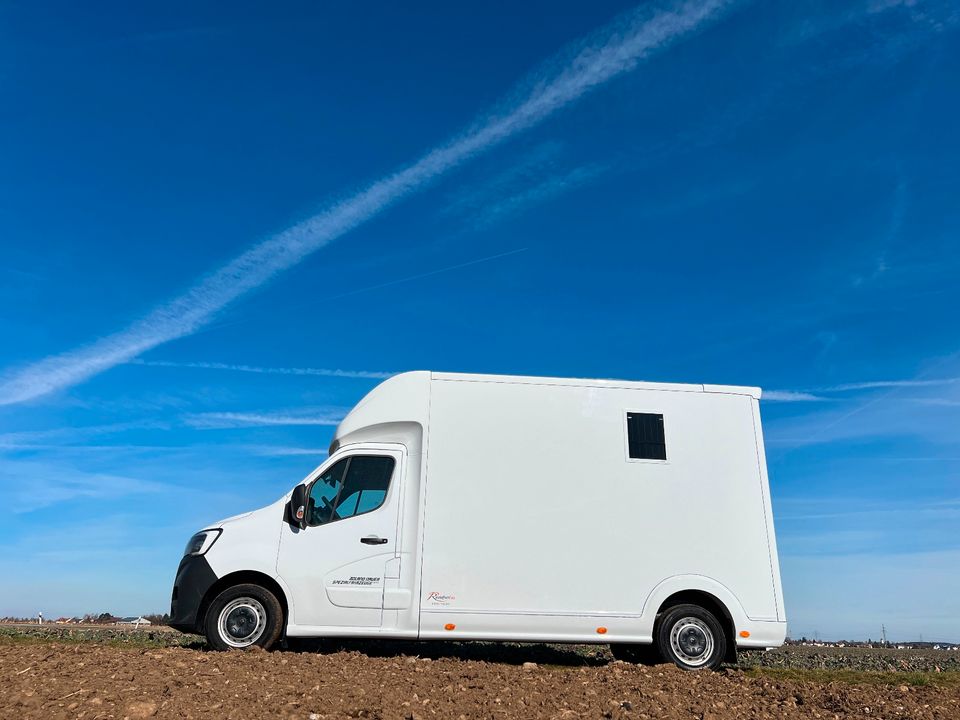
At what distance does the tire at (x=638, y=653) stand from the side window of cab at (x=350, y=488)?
374 centimetres

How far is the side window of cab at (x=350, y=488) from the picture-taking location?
9727 millimetres

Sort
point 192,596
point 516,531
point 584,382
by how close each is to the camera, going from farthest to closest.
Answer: point 584,382 < point 516,531 < point 192,596

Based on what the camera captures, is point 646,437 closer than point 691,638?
No

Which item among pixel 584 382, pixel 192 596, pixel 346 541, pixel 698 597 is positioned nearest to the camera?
pixel 192 596

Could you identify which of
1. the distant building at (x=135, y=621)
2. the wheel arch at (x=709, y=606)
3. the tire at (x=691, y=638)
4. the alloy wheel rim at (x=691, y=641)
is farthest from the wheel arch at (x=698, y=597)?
the distant building at (x=135, y=621)

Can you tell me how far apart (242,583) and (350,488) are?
1.76 metres

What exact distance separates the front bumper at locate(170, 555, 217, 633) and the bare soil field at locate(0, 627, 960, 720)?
471 mm

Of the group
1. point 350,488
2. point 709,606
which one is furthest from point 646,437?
point 350,488

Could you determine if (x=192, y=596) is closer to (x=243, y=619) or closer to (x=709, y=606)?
(x=243, y=619)

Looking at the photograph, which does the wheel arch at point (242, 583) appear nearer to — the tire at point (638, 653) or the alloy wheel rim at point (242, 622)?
the alloy wheel rim at point (242, 622)

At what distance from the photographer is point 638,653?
1053 centimetres

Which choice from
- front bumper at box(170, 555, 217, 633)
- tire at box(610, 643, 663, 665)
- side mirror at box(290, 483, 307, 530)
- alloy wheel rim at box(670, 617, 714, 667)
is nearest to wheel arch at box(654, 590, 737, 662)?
alloy wheel rim at box(670, 617, 714, 667)

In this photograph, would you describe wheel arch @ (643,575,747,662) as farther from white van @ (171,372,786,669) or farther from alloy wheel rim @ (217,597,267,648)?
alloy wheel rim @ (217,597,267,648)

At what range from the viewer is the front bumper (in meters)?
9.32
